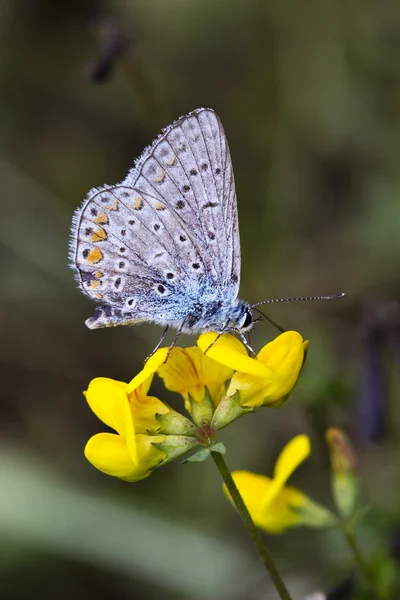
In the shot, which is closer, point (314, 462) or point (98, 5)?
point (314, 462)

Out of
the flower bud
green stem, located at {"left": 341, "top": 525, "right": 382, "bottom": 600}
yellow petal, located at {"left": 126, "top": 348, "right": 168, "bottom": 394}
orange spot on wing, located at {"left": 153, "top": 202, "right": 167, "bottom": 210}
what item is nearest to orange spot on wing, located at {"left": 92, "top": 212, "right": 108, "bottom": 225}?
orange spot on wing, located at {"left": 153, "top": 202, "right": 167, "bottom": 210}

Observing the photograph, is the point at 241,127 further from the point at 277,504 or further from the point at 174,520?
the point at 277,504

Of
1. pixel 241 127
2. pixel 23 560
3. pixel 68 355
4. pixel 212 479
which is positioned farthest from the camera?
pixel 241 127

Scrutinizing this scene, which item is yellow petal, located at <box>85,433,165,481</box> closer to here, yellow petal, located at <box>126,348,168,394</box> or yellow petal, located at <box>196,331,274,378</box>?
yellow petal, located at <box>126,348,168,394</box>

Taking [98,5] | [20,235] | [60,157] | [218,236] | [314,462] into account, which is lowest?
[314,462]

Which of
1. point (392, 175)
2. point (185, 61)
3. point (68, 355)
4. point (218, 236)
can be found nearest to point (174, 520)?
point (68, 355)

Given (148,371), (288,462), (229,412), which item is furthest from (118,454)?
(288,462)

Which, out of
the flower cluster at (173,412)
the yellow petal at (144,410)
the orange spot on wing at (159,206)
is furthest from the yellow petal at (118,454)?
the orange spot on wing at (159,206)
